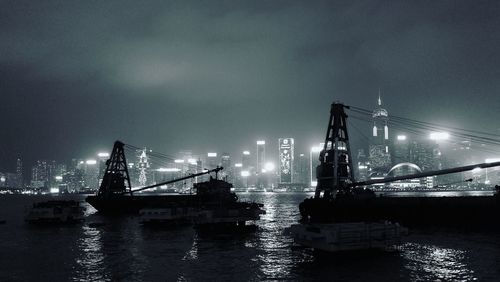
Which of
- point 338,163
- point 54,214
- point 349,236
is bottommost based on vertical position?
point 54,214

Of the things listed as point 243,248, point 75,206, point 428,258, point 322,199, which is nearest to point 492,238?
point 428,258

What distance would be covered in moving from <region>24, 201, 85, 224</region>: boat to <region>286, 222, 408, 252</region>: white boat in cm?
5549

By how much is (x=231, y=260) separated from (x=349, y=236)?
1099 centimetres

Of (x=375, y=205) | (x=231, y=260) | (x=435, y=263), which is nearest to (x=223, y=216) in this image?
(x=231, y=260)

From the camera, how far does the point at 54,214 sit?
76.4 m

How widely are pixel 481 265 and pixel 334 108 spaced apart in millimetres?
59694

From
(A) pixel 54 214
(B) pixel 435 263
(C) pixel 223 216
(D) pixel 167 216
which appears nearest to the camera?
(B) pixel 435 263

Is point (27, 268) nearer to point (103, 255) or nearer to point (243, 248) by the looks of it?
point (103, 255)

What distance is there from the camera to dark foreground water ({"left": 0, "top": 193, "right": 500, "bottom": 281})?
30859mm

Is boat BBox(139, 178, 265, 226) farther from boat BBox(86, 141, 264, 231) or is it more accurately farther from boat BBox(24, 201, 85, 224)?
boat BBox(24, 201, 85, 224)

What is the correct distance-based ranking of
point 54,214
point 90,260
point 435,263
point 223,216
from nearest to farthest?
point 435,263
point 90,260
point 223,216
point 54,214

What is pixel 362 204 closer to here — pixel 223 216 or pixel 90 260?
pixel 223 216

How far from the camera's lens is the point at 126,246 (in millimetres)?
47438

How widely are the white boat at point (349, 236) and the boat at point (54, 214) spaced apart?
55493 millimetres
